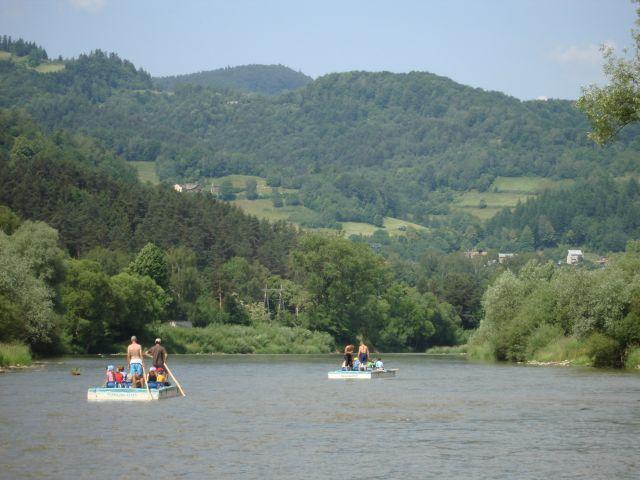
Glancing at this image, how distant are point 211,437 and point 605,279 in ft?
159

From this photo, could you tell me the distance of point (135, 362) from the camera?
2053 inches

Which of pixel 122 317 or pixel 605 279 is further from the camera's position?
pixel 122 317

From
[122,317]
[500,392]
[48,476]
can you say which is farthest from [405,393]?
[122,317]

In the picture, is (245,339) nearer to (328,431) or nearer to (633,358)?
(633,358)

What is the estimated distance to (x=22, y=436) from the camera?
3747 centimetres

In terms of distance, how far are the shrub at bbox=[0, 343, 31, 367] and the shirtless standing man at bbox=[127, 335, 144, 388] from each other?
2372cm

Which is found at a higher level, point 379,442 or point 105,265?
point 105,265

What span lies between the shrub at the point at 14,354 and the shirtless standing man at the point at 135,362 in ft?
77.8

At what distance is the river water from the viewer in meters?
31.8

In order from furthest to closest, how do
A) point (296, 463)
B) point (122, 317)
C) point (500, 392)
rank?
point (122, 317)
point (500, 392)
point (296, 463)

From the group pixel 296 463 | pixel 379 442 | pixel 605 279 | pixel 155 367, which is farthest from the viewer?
pixel 605 279

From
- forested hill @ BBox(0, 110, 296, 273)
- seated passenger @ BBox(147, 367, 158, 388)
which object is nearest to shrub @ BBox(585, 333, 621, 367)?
seated passenger @ BBox(147, 367, 158, 388)

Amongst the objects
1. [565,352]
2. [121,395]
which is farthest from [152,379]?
[565,352]

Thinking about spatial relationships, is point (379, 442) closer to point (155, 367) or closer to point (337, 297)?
point (155, 367)
